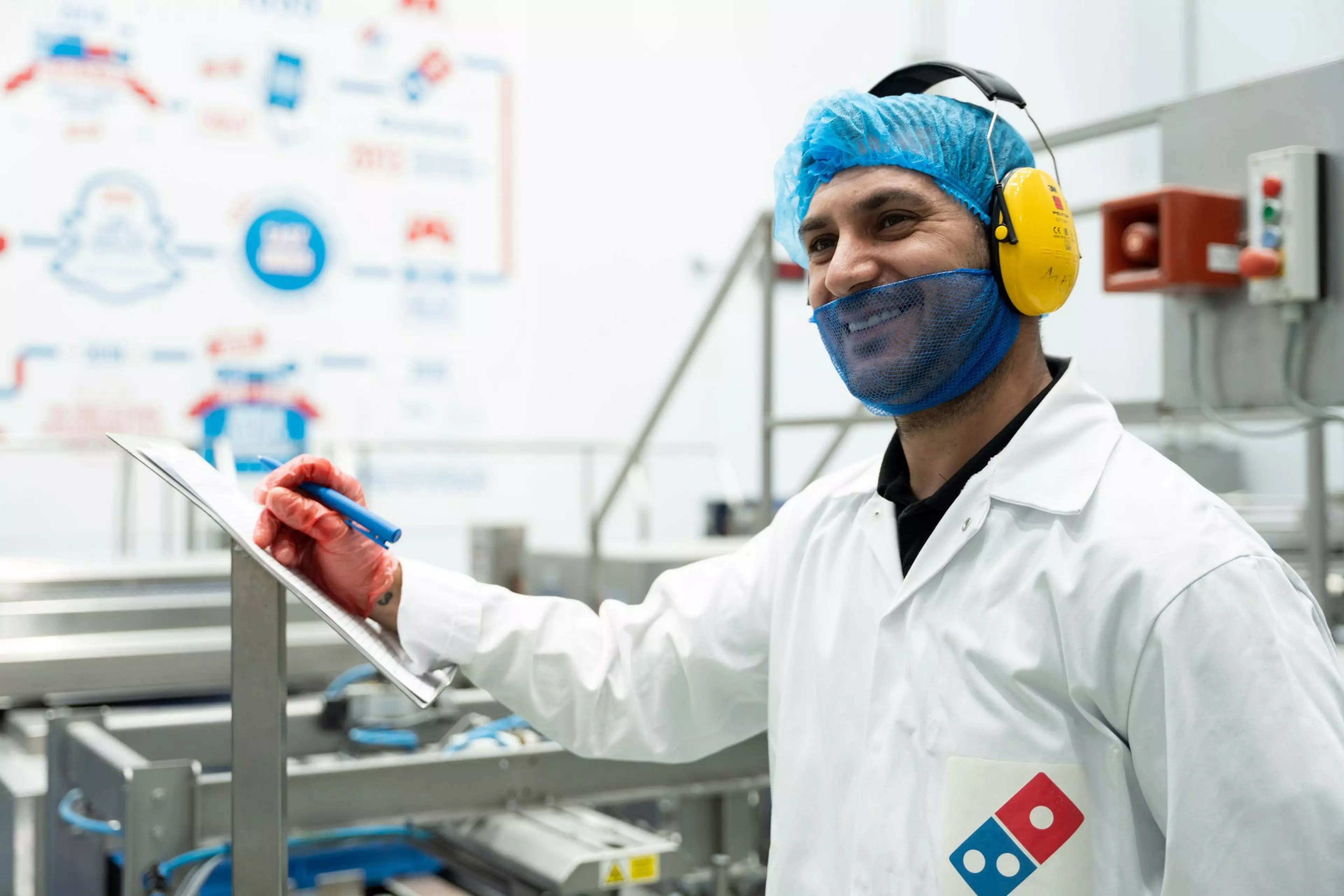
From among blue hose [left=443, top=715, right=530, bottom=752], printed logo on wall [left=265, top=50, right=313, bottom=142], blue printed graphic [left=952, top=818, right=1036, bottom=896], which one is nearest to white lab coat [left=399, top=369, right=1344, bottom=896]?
blue printed graphic [left=952, top=818, right=1036, bottom=896]

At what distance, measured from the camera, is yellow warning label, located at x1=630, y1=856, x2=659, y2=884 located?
1429 millimetres

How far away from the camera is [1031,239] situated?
104 centimetres

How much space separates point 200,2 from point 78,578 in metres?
3.38

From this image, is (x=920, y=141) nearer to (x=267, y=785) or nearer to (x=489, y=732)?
(x=267, y=785)

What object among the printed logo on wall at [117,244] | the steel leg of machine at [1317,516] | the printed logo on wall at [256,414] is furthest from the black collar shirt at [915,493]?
the printed logo on wall at [117,244]

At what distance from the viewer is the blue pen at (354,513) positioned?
A: 1.02 metres

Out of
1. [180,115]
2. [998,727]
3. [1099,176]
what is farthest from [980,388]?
[1099,176]

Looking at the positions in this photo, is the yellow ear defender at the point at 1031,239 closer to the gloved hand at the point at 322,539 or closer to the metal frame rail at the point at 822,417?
the gloved hand at the point at 322,539

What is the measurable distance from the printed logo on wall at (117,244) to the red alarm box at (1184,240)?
448cm

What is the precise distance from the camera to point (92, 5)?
5188 mm

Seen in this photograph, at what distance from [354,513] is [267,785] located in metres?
0.23

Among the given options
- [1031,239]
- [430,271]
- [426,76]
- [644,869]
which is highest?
[426,76]

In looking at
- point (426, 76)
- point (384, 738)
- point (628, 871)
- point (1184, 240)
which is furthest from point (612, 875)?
point (426, 76)

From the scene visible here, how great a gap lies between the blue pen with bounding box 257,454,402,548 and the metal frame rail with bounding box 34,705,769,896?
0.60 ft
